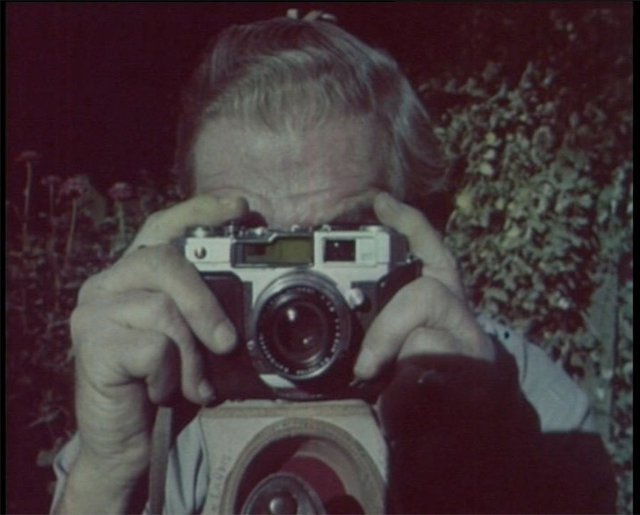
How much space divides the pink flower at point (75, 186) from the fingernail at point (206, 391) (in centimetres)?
86

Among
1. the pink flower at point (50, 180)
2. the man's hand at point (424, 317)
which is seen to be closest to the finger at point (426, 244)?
the man's hand at point (424, 317)

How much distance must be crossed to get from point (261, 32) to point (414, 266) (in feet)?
1.14

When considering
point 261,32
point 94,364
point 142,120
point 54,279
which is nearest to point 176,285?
point 94,364

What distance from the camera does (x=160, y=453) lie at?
0.82 meters

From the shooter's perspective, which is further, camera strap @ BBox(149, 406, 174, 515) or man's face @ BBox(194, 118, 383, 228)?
man's face @ BBox(194, 118, 383, 228)

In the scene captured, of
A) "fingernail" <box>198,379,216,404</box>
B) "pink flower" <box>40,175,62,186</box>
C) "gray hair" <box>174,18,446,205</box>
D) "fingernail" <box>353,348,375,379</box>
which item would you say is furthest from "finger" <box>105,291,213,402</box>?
"pink flower" <box>40,175,62,186</box>

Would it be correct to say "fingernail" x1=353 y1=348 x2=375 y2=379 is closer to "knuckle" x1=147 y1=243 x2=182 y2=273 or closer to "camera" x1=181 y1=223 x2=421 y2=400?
"camera" x1=181 y1=223 x2=421 y2=400

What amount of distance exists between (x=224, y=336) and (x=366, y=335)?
0.34ft

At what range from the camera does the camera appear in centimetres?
76

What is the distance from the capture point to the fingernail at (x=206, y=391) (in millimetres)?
781

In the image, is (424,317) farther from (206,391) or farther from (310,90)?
(310,90)

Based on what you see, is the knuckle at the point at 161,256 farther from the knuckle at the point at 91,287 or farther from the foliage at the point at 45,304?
the foliage at the point at 45,304

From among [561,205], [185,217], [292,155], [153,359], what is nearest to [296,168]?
[292,155]

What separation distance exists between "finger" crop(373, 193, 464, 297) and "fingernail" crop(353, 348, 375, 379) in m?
0.09
